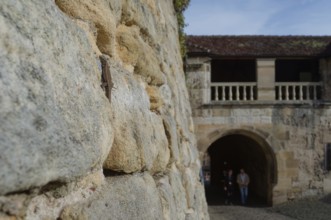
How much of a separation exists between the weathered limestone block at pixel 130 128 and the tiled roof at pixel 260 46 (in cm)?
1598

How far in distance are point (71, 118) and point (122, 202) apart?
0.45m

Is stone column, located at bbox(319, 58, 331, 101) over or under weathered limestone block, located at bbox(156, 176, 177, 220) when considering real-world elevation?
over

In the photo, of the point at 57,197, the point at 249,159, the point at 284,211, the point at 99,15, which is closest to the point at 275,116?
the point at 284,211

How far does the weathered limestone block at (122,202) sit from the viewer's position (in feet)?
3.90

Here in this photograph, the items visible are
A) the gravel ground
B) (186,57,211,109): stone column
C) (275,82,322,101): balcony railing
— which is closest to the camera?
the gravel ground

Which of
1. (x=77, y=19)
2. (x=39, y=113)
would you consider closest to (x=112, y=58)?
(x=77, y=19)

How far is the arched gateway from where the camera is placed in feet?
60.6

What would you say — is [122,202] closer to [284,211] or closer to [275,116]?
[284,211]

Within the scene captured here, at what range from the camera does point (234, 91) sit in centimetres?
1977

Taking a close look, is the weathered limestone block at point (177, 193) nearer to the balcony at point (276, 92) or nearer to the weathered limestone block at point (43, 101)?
the weathered limestone block at point (43, 101)

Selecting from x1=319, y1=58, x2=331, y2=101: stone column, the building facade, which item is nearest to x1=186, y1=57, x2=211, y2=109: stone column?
the building facade

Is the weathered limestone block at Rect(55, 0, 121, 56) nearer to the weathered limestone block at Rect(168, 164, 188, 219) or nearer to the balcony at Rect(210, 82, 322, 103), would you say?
the weathered limestone block at Rect(168, 164, 188, 219)

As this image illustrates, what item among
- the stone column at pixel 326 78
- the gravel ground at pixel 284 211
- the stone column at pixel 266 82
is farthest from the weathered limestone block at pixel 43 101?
the stone column at pixel 326 78

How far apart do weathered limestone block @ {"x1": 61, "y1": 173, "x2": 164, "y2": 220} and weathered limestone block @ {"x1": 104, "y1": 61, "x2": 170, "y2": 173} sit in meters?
0.05
